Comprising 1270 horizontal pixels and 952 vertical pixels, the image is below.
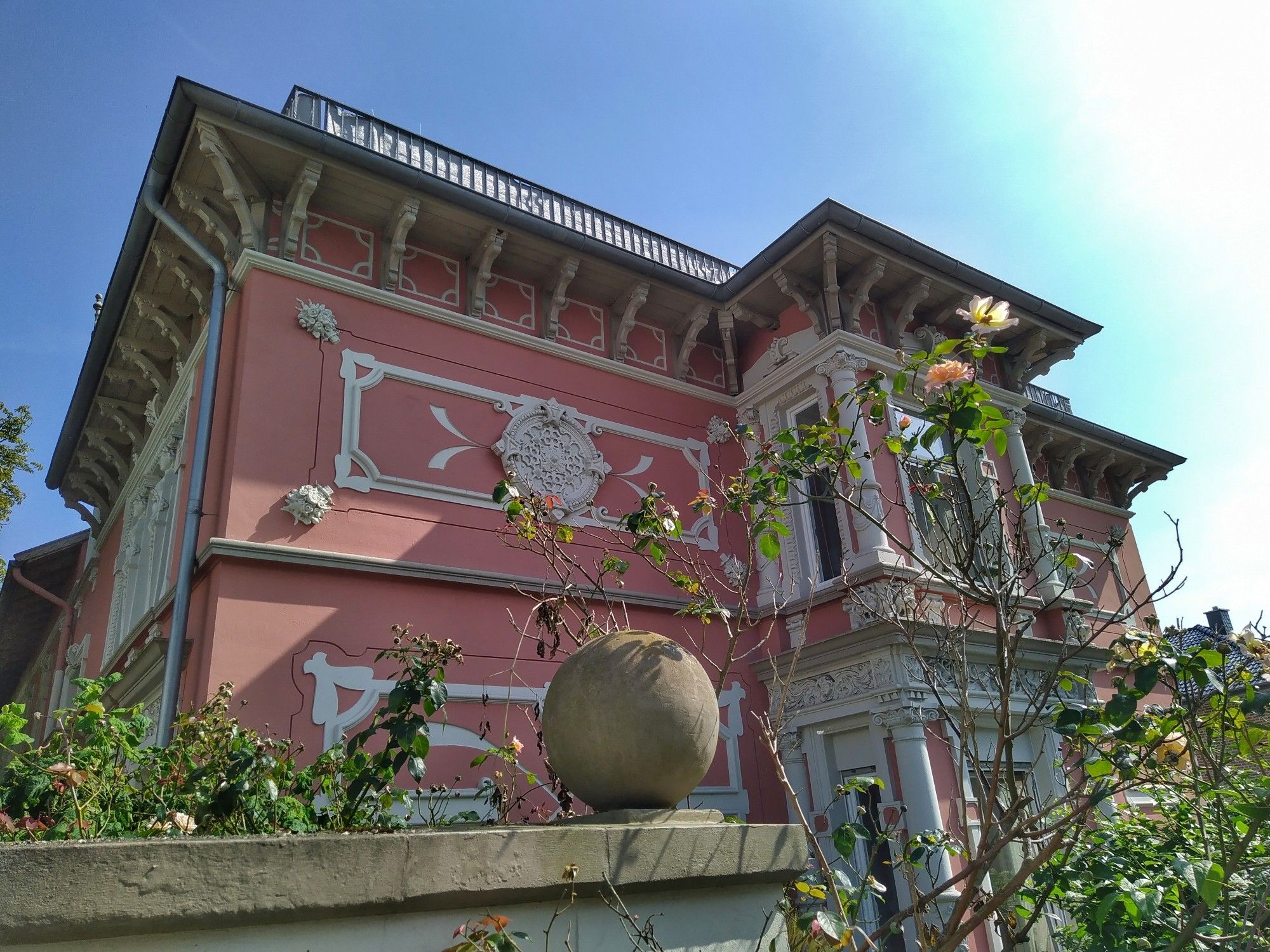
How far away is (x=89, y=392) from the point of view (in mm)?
9758

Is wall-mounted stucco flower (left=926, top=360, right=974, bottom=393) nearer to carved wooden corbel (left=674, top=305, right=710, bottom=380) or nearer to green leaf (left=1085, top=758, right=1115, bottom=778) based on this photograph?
green leaf (left=1085, top=758, right=1115, bottom=778)

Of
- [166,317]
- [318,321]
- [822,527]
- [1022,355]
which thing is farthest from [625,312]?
[1022,355]

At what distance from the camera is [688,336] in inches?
353

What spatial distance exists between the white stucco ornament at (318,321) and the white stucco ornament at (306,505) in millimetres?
1279

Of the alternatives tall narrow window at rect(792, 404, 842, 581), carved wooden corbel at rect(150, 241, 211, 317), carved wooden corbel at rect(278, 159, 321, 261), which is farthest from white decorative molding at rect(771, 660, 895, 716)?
carved wooden corbel at rect(150, 241, 211, 317)

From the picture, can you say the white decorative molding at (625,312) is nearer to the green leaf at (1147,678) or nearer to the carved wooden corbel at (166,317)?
the carved wooden corbel at (166,317)

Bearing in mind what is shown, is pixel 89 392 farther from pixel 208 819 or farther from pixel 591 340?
pixel 208 819

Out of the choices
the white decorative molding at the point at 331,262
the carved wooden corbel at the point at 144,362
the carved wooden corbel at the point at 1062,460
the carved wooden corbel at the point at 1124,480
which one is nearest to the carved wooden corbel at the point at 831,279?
the white decorative molding at the point at 331,262

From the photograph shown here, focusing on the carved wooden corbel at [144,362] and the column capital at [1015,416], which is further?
the column capital at [1015,416]

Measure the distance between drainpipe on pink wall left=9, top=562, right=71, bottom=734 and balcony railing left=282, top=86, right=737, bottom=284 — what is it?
7.31m

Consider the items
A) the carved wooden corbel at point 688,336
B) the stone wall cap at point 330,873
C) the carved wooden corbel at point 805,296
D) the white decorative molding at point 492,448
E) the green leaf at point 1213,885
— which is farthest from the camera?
the carved wooden corbel at point 688,336

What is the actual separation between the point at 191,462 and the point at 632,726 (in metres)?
5.29

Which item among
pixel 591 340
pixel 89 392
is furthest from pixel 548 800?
pixel 89 392

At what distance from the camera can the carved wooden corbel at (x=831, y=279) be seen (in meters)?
8.08
